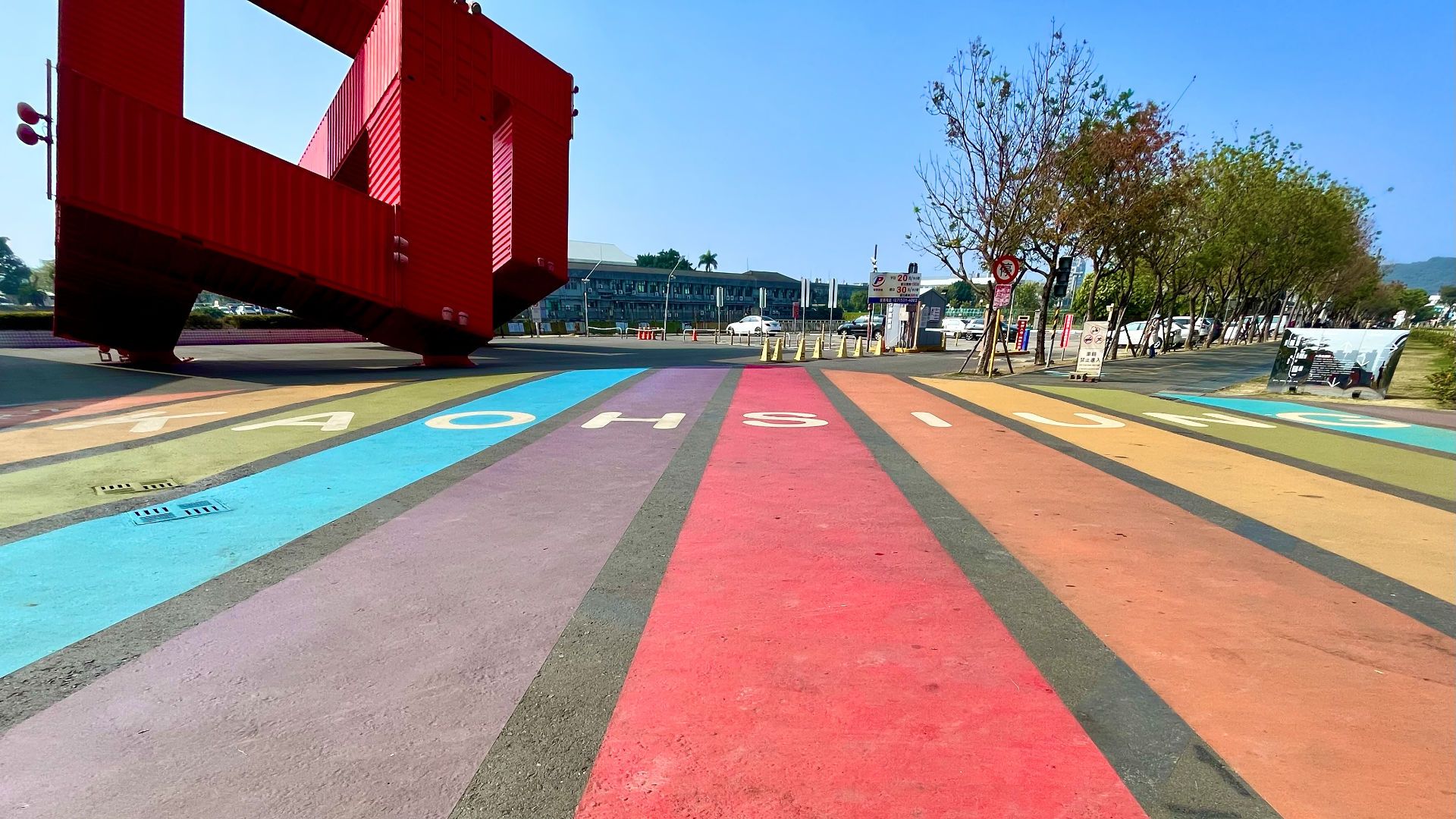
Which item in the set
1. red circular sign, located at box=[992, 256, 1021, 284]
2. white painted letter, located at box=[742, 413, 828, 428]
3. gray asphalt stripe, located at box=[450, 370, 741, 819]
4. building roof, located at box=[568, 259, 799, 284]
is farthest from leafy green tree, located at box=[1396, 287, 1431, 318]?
gray asphalt stripe, located at box=[450, 370, 741, 819]

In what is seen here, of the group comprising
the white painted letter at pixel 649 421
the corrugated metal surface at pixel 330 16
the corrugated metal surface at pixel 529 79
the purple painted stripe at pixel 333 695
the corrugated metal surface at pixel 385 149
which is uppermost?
the corrugated metal surface at pixel 330 16

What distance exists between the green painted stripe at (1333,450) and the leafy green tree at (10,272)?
15702 centimetres

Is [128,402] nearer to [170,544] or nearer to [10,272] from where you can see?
[170,544]

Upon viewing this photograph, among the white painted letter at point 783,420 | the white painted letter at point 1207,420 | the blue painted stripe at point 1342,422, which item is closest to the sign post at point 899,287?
the blue painted stripe at point 1342,422

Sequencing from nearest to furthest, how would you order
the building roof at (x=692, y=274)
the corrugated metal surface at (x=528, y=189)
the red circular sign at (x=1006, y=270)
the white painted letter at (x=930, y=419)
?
1. the white painted letter at (x=930, y=419)
2. the red circular sign at (x=1006, y=270)
3. the corrugated metal surface at (x=528, y=189)
4. the building roof at (x=692, y=274)

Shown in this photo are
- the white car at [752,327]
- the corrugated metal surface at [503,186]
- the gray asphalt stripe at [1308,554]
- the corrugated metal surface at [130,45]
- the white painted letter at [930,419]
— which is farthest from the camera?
the white car at [752,327]

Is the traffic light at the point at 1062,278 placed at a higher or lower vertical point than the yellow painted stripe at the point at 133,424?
higher

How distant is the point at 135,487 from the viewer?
5.80 meters

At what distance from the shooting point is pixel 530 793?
7.14ft

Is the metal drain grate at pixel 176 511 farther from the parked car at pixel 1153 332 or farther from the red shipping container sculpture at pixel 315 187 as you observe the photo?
the parked car at pixel 1153 332

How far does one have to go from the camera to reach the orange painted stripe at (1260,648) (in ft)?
7.81

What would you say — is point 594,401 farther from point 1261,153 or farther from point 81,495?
point 1261,153

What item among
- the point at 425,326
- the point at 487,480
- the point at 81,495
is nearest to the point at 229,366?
the point at 425,326

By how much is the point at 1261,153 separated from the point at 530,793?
1654 inches
